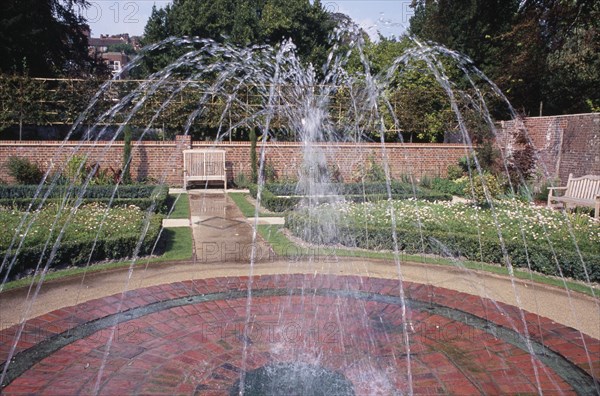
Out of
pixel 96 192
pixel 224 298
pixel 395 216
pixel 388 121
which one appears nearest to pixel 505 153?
pixel 388 121

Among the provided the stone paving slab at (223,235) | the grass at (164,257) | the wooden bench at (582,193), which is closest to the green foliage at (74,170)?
the stone paving slab at (223,235)

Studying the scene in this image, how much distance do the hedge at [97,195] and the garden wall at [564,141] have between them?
35.2 feet

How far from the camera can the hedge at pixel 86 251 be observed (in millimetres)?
6871

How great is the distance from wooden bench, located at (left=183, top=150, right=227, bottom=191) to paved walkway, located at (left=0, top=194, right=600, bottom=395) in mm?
10446

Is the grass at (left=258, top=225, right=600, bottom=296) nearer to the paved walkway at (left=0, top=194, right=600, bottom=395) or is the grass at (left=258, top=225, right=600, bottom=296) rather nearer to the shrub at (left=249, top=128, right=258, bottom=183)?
the paved walkway at (left=0, top=194, right=600, bottom=395)

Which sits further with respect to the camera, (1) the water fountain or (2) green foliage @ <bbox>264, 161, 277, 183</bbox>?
(2) green foliage @ <bbox>264, 161, 277, 183</bbox>

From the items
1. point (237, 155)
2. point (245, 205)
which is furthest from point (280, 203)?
point (237, 155)

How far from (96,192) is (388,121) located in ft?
42.2

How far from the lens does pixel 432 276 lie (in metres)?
7.05

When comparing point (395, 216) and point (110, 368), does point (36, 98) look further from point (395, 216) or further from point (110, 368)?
point (110, 368)

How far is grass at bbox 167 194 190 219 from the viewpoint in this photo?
38.0 ft

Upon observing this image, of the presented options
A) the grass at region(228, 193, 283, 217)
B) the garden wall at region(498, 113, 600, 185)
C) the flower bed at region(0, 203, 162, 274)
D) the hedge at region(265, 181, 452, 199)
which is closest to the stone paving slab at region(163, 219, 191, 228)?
Result: the flower bed at region(0, 203, 162, 274)

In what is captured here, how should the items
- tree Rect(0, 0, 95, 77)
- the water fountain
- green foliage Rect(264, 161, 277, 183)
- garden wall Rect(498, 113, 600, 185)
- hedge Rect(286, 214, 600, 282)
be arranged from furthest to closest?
tree Rect(0, 0, 95, 77)
green foliage Rect(264, 161, 277, 183)
garden wall Rect(498, 113, 600, 185)
hedge Rect(286, 214, 600, 282)
the water fountain

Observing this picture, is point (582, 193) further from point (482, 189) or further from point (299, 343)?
point (299, 343)
